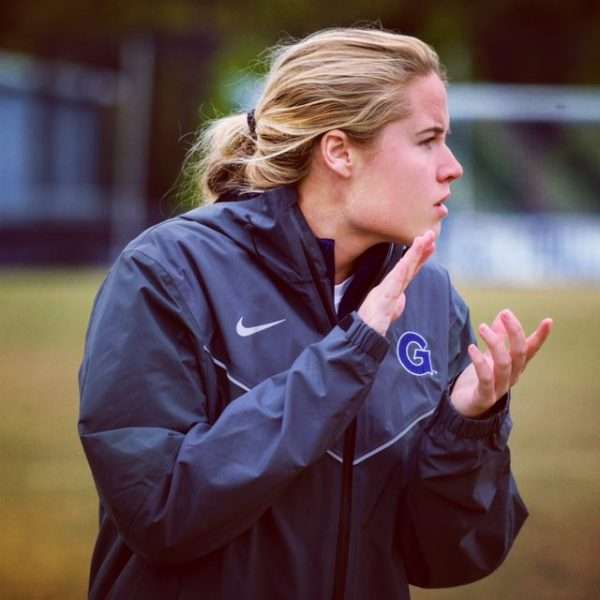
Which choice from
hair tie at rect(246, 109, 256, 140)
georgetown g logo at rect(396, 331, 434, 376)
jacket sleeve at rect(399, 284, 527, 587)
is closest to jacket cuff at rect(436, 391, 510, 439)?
jacket sleeve at rect(399, 284, 527, 587)

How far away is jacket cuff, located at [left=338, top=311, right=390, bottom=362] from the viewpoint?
290 cm

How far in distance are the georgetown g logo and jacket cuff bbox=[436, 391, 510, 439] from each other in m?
0.12

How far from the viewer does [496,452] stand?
316 cm

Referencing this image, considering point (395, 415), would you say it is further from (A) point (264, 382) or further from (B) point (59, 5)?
(B) point (59, 5)

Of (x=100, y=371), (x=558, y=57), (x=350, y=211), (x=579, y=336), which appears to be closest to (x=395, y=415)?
(x=350, y=211)

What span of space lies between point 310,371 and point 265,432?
17 cm

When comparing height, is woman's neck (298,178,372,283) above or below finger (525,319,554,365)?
above

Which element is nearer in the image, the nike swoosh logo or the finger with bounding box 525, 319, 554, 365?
the nike swoosh logo

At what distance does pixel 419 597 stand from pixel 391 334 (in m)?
2.77

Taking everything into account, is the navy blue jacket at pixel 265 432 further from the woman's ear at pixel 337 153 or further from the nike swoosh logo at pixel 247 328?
the woman's ear at pixel 337 153

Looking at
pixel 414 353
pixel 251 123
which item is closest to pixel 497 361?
pixel 414 353

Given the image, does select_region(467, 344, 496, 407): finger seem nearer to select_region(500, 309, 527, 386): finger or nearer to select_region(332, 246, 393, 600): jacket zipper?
select_region(500, 309, 527, 386): finger

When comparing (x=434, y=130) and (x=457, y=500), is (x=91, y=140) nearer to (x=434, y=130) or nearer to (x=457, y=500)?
(x=434, y=130)

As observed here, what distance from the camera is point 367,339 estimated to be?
2.91 meters
